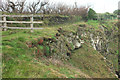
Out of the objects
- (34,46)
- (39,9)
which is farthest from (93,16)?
(34,46)

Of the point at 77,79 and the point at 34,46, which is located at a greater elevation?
the point at 34,46

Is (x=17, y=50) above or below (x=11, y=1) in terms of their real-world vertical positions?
below

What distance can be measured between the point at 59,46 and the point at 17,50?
6.59 m

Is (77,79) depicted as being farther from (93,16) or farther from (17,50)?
(93,16)

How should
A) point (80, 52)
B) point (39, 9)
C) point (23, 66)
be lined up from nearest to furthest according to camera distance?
point (23, 66)
point (80, 52)
point (39, 9)

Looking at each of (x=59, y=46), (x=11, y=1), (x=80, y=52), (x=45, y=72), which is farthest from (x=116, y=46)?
(x=45, y=72)

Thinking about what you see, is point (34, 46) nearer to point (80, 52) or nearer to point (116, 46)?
point (80, 52)

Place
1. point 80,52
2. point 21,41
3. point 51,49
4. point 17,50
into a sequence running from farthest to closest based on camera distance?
1. point 80,52
2. point 51,49
3. point 21,41
4. point 17,50

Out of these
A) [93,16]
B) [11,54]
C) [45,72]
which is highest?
[93,16]

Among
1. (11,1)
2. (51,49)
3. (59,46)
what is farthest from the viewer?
(11,1)

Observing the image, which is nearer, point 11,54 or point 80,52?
point 11,54

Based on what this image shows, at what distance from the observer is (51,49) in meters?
12.7

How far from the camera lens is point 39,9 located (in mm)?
31453

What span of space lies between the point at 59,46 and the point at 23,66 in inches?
299
